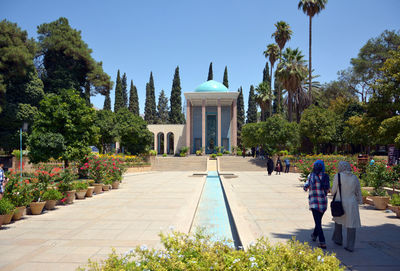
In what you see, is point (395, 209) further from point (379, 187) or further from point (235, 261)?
point (235, 261)

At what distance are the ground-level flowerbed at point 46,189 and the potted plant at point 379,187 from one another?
10042 mm

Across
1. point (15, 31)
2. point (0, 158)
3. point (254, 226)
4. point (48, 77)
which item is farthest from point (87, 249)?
point (48, 77)

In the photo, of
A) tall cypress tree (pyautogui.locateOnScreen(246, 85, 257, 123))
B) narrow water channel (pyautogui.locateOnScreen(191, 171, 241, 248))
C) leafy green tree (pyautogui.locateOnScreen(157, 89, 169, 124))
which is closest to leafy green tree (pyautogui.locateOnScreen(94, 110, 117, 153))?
narrow water channel (pyautogui.locateOnScreen(191, 171, 241, 248))

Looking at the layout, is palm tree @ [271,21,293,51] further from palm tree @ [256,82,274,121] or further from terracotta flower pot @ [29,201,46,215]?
terracotta flower pot @ [29,201,46,215]

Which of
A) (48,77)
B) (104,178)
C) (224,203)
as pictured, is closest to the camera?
(224,203)

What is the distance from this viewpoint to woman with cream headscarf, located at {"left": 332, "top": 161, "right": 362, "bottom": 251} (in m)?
4.73

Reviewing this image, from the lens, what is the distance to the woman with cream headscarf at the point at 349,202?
186 inches

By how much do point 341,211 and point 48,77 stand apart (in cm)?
3500

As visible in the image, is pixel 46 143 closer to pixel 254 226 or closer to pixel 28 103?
pixel 254 226

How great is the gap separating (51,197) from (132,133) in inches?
852

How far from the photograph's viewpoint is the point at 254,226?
21.0 feet

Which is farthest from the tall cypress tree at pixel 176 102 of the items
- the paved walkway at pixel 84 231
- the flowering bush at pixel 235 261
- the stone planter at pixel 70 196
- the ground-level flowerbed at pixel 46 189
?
the flowering bush at pixel 235 261

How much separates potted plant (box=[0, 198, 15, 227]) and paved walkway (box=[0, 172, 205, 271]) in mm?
184

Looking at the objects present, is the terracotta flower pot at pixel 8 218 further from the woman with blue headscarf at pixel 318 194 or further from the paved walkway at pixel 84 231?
the woman with blue headscarf at pixel 318 194
